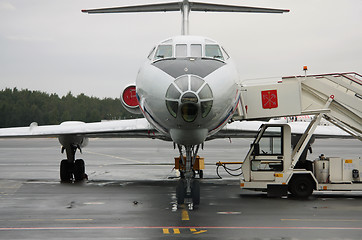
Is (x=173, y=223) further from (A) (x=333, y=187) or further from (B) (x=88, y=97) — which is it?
(B) (x=88, y=97)

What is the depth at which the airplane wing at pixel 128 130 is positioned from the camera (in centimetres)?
1657

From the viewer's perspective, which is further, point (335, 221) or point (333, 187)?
point (333, 187)

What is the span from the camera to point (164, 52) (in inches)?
448

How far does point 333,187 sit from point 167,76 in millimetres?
5517

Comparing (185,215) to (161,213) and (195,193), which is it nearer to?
(161,213)

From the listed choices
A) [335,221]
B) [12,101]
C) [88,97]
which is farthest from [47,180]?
[88,97]

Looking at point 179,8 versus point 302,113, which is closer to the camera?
point 302,113

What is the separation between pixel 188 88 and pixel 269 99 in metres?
4.28

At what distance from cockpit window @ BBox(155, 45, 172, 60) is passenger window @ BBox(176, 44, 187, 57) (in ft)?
0.52

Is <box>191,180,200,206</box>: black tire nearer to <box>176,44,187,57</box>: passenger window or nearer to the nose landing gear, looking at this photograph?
the nose landing gear

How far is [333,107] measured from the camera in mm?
13867

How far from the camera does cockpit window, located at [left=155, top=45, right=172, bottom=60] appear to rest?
11227 mm

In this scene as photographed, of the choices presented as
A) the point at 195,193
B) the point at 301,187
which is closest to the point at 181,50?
the point at 195,193

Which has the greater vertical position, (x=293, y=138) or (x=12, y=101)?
(x=12, y=101)
